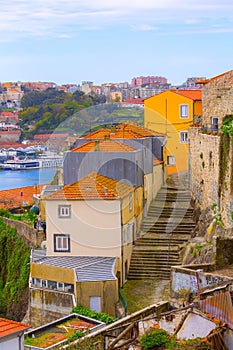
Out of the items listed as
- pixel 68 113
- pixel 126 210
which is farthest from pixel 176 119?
pixel 68 113

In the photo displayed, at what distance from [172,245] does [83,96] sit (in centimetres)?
5314

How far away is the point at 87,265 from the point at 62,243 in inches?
59.7

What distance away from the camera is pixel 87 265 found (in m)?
17.6

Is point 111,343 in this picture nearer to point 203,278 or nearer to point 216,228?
point 203,278

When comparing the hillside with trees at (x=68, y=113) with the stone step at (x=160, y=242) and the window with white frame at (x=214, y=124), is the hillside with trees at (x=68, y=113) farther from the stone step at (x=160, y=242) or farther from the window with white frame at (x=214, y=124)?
the stone step at (x=160, y=242)

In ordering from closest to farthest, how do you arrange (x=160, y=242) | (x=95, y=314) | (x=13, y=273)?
(x=95, y=314) < (x=160, y=242) < (x=13, y=273)

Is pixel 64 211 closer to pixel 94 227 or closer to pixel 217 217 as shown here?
pixel 94 227

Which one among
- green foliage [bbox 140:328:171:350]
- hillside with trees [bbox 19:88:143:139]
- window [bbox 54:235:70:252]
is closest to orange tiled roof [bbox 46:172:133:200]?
window [bbox 54:235:70:252]

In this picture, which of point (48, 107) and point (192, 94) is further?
point (48, 107)

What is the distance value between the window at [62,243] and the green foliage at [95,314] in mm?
2679

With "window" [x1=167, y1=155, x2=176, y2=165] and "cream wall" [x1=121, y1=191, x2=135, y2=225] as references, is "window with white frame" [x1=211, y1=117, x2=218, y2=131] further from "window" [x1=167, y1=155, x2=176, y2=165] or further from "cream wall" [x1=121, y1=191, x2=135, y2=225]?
"window" [x1=167, y1=155, x2=176, y2=165]

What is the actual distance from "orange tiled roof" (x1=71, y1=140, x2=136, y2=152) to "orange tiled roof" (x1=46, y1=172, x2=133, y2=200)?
134 cm

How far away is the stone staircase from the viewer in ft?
61.0

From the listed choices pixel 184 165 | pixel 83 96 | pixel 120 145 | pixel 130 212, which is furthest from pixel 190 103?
Result: pixel 83 96
